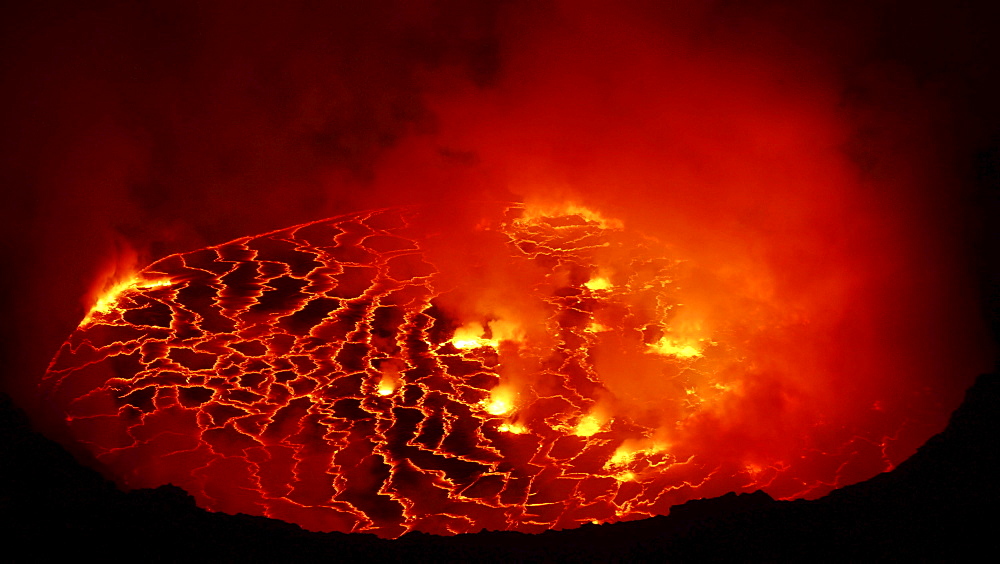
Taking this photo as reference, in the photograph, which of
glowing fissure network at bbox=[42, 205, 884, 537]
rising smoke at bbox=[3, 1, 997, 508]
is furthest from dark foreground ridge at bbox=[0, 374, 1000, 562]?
rising smoke at bbox=[3, 1, 997, 508]

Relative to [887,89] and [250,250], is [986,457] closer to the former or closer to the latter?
[887,89]

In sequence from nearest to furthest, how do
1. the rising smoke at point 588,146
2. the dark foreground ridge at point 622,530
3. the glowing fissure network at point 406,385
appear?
the dark foreground ridge at point 622,530 < the glowing fissure network at point 406,385 < the rising smoke at point 588,146

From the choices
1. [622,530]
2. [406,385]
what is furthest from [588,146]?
[622,530]

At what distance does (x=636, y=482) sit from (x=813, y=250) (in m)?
3.02

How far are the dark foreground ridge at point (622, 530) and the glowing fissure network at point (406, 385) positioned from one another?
92 cm

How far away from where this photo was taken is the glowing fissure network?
356 cm

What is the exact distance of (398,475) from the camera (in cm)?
366

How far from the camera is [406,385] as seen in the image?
443 centimetres

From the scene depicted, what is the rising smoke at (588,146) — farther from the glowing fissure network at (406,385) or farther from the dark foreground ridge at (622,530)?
the dark foreground ridge at (622,530)

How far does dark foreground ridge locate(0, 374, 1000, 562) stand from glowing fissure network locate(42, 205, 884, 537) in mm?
918

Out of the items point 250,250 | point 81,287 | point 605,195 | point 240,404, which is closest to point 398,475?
point 240,404

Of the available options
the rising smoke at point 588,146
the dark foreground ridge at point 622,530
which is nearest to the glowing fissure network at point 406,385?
the rising smoke at point 588,146

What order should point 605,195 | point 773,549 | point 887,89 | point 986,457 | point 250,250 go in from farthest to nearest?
point 605,195, point 250,250, point 887,89, point 986,457, point 773,549

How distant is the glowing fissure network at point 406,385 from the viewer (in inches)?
140
